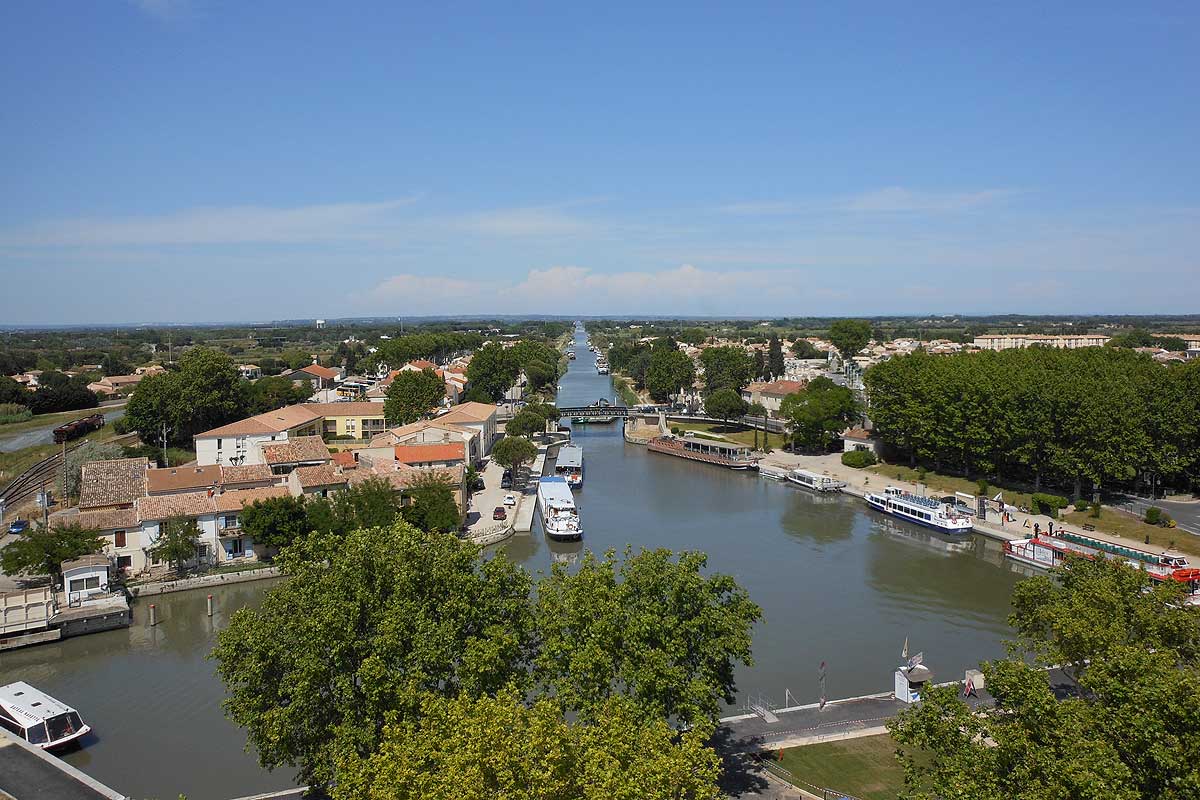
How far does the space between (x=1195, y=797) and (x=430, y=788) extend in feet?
25.0

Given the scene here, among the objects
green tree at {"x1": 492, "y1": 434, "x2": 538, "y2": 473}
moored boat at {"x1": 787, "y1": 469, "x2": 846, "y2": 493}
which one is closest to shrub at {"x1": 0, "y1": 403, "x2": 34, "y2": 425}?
green tree at {"x1": 492, "y1": 434, "x2": 538, "y2": 473}

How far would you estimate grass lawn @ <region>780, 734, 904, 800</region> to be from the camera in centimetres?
1193

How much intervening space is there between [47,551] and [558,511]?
15.8m

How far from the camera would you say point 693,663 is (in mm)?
11828

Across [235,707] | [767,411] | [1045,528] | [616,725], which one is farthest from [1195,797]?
[767,411]

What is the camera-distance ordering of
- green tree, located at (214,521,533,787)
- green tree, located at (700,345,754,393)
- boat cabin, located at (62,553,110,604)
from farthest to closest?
1. green tree, located at (700,345,754,393)
2. boat cabin, located at (62,553,110,604)
3. green tree, located at (214,521,533,787)

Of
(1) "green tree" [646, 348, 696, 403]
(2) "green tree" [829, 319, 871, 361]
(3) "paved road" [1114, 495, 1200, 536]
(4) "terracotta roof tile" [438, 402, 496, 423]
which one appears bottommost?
(3) "paved road" [1114, 495, 1200, 536]

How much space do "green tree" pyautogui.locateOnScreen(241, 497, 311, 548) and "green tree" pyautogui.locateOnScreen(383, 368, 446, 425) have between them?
2164 cm

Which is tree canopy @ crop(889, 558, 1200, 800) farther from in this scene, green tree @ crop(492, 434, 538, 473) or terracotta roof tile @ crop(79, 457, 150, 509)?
green tree @ crop(492, 434, 538, 473)

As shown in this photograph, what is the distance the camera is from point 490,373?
6166 centimetres

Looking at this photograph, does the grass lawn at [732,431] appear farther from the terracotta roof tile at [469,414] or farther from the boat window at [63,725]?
the boat window at [63,725]

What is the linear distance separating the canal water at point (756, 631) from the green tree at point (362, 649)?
320 cm

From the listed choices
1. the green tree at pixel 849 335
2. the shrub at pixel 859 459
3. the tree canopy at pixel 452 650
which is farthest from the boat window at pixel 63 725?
the green tree at pixel 849 335

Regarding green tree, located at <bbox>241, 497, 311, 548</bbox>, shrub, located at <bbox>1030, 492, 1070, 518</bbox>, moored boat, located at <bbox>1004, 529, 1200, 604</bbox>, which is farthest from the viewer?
shrub, located at <bbox>1030, 492, 1070, 518</bbox>
